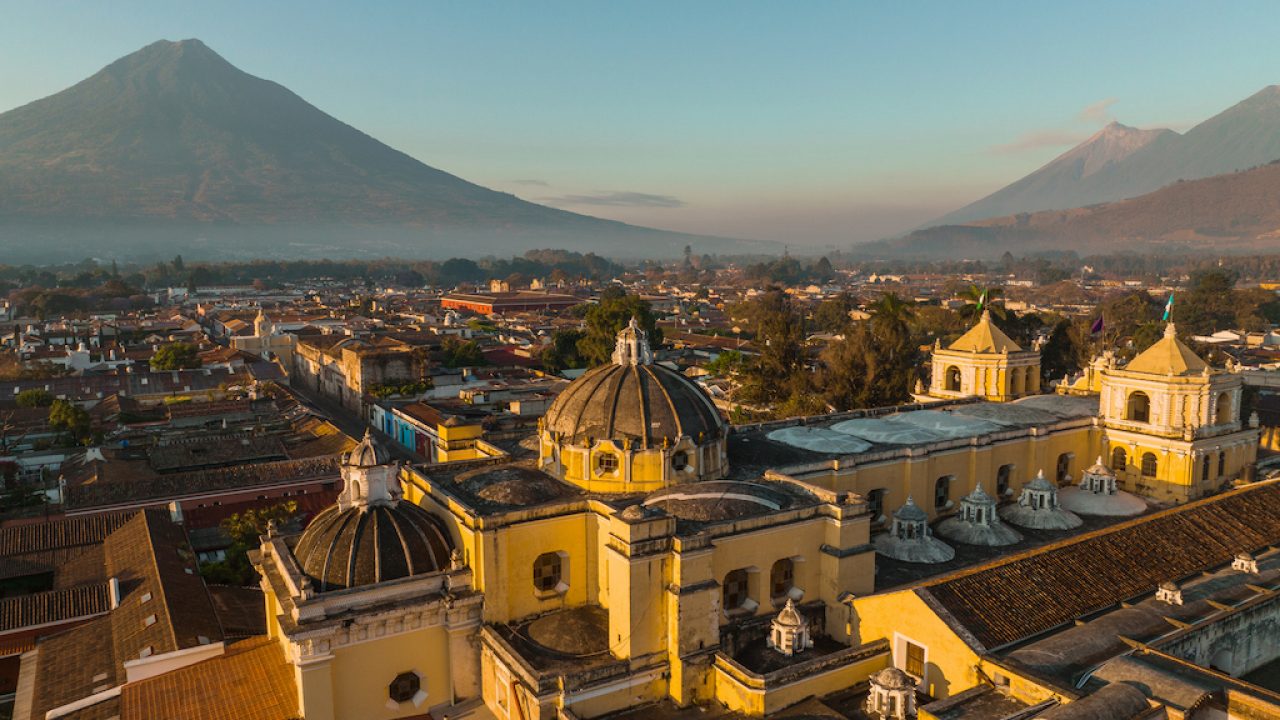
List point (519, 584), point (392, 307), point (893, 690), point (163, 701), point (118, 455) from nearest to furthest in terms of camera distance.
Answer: point (893, 690)
point (163, 701)
point (519, 584)
point (118, 455)
point (392, 307)

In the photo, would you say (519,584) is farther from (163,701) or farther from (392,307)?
(392,307)

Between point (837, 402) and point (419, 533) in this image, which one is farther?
point (837, 402)

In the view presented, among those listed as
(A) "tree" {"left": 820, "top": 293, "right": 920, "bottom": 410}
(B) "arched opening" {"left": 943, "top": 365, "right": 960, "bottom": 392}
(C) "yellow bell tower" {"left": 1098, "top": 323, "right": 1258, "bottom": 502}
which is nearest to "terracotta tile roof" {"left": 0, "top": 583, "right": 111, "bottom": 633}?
(B) "arched opening" {"left": 943, "top": 365, "right": 960, "bottom": 392}

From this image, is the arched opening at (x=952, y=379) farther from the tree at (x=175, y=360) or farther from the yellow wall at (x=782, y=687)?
the tree at (x=175, y=360)

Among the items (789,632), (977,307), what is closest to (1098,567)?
(789,632)

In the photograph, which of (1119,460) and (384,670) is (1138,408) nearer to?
(1119,460)

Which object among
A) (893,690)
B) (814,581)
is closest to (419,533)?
(814,581)

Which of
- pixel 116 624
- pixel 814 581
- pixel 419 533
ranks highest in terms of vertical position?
pixel 419 533
